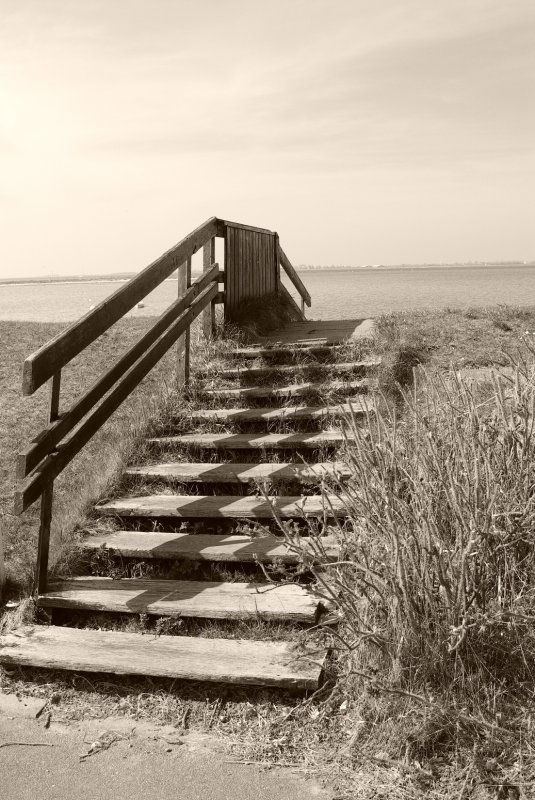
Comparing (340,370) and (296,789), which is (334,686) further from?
(340,370)

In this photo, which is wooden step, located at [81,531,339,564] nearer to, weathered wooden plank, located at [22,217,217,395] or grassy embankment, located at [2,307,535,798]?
grassy embankment, located at [2,307,535,798]

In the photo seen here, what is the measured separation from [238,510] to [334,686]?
5.25 ft

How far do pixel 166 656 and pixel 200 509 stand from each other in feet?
4.48

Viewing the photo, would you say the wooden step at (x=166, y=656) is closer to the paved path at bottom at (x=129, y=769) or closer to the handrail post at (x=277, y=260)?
the paved path at bottom at (x=129, y=769)

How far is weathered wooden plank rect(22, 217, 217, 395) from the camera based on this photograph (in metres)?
3.91

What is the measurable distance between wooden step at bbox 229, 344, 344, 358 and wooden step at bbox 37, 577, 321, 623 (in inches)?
135

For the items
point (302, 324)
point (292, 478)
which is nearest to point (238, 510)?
point (292, 478)

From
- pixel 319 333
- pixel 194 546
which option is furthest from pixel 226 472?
pixel 319 333

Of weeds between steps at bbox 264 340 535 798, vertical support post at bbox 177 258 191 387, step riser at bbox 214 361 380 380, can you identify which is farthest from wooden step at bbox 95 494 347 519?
step riser at bbox 214 361 380 380

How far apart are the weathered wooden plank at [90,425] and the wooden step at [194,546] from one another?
0.56 metres

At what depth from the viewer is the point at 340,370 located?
6746 mm

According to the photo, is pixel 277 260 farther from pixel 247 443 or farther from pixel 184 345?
pixel 247 443

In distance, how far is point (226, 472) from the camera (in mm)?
5195

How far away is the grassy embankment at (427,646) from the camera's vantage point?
2750 millimetres
